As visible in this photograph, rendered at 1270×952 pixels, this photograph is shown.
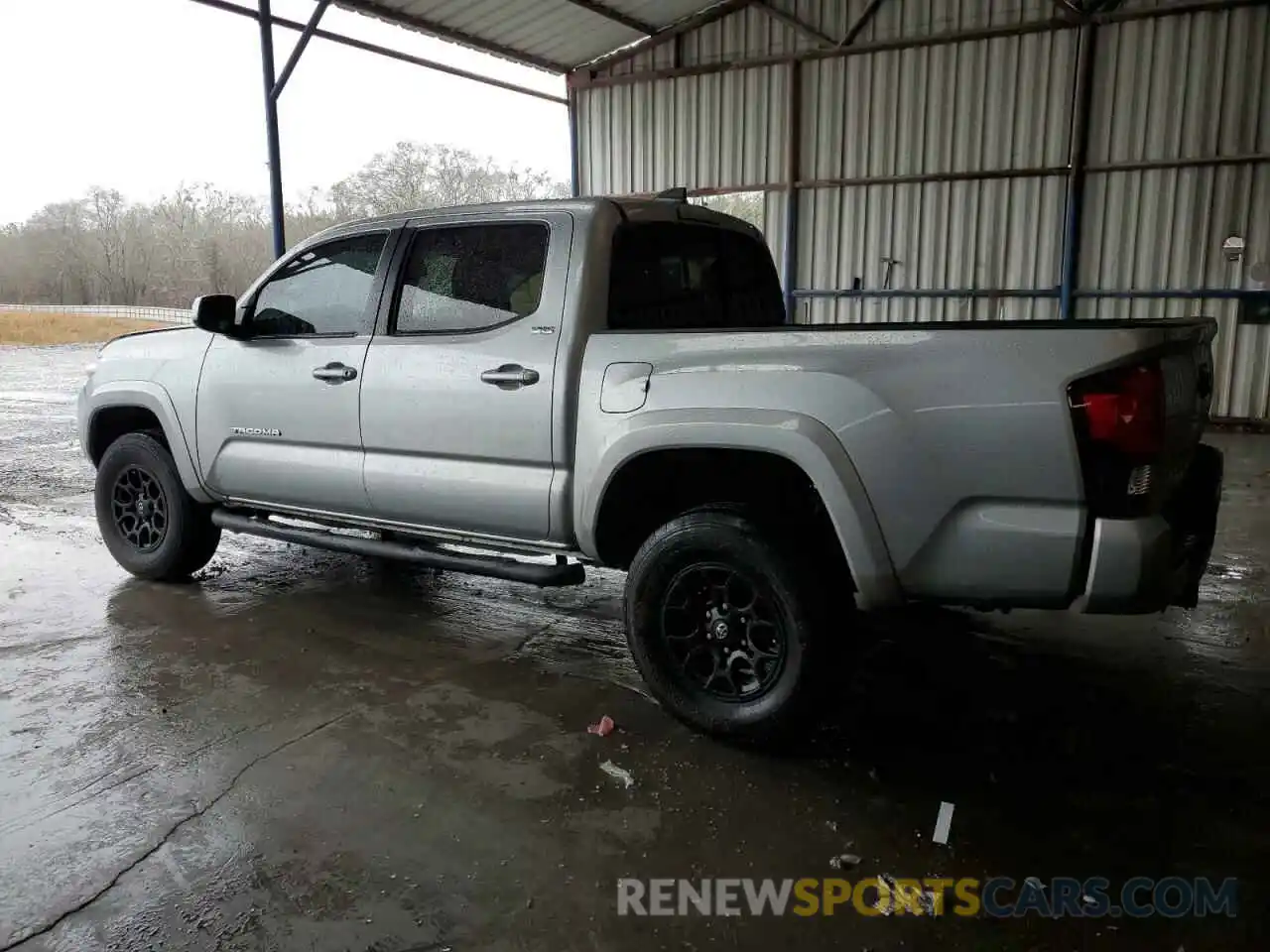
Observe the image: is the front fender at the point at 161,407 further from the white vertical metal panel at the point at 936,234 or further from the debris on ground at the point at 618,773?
the white vertical metal panel at the point at 936,234

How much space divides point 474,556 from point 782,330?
164 centimetres

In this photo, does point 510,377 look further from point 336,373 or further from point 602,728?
point 602,728

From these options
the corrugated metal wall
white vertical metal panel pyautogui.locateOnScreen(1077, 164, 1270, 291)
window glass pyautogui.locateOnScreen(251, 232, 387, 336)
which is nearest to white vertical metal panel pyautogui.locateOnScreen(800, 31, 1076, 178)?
the corrugated metal wall

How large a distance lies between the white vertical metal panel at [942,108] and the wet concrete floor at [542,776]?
29.8ft

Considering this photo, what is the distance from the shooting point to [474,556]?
384cm

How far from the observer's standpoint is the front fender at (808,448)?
281 cm

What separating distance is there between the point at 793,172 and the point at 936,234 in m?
2.24

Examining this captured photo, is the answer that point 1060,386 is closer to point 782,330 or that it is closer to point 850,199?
point 782,330

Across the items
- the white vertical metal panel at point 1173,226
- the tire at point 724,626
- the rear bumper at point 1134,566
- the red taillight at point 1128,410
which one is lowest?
the tire at point 724,626

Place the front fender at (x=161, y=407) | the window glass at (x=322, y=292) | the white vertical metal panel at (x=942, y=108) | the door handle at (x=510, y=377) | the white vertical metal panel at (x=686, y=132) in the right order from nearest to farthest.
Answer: the door handle at (x=510, y=377), the window glass at (x=322, y=292), the front fender at (x=161, y=407), the white vertical metal panel at (x=942, y=108), the white vertical metal panel at (x=686, y=132)

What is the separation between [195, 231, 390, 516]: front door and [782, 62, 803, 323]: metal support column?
9.60 meters

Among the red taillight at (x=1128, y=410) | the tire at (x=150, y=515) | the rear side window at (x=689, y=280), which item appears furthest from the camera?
the tire at (x=150, y=515)

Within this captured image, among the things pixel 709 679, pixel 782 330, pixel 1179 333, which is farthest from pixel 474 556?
pixel 1179 333

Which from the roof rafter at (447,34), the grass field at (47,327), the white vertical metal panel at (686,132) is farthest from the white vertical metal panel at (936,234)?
the grass field at (47,327)
